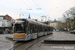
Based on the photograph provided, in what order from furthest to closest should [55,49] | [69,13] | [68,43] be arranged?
[69,13] → [68,43] → [55,49]

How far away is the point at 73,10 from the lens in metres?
55.4

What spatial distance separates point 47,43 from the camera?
46.6 ft

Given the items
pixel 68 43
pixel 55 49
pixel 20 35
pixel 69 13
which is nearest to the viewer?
pixel 55 49

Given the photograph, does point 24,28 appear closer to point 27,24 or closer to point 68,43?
point 27,24

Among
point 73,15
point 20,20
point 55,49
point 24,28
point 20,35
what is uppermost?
point 73,15

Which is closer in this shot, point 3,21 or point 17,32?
point 17,32

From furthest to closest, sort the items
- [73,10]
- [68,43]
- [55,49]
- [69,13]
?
[69,13] → [73,10] → [68,43] → [55,49]

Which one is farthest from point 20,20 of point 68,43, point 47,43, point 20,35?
point 68,43

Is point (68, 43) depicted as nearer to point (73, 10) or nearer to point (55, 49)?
point (55, 49)

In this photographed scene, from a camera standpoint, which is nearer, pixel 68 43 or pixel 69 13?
pixel 68 43

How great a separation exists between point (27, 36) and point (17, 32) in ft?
5.03

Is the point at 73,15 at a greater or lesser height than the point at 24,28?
greater

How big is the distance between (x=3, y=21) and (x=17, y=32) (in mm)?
48956

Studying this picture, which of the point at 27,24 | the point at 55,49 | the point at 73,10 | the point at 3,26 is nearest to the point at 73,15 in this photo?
the point at 73,10
